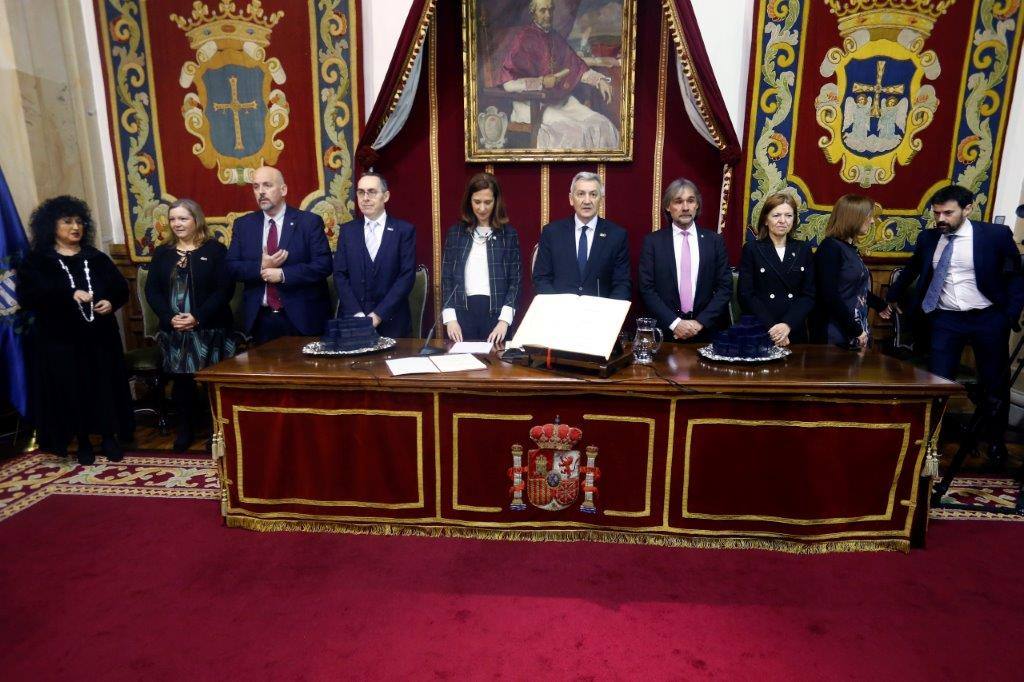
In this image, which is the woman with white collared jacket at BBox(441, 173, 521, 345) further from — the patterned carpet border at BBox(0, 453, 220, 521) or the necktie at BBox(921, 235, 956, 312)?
the necktie at BBox(921, 235, 956, 312)

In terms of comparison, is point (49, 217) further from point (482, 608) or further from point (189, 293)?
point (482, 608)

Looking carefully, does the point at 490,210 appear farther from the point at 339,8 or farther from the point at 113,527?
the point at 113,527

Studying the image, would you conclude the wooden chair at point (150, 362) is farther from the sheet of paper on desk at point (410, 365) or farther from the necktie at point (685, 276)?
the necktie at point (685, 276)

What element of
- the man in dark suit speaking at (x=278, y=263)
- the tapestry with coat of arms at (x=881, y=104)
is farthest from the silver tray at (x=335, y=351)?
the tapestry with coat of arms at (x=881, y=104)

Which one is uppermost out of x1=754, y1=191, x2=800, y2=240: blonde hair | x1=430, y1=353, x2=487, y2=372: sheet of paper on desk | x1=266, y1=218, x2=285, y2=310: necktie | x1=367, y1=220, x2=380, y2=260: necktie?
x1=754, y1=191, x2=800, y2=240: blonde hair

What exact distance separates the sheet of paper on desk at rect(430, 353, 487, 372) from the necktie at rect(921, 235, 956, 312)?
2.73 metres

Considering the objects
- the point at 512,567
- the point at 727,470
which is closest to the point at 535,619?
the point at 512,567

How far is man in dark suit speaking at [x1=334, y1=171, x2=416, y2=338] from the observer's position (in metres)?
3.25

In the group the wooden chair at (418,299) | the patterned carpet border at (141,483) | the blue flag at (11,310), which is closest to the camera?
the patterned carpet border at (141,483)

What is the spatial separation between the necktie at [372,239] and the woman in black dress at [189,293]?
33.9 inches

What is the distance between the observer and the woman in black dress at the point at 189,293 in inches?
131

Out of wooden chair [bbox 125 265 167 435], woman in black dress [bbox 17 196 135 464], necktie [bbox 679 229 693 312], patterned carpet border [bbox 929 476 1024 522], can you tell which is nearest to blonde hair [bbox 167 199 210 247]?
woman in black dress [bbox 17 196 135 464]

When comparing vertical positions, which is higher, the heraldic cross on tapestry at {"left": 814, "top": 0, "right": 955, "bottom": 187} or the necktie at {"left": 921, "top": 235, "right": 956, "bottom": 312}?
the heraldic cross on tapestry at {"left": 814, "top": 0, "right": 955, "bottom": 187}

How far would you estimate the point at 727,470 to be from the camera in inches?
92.7
